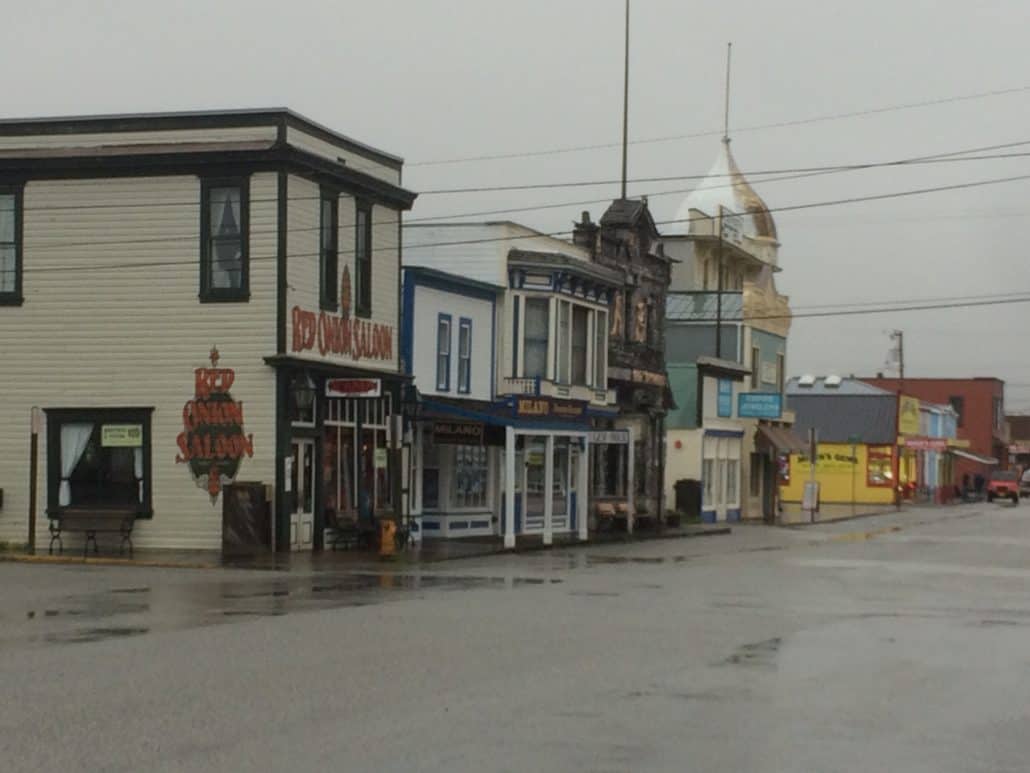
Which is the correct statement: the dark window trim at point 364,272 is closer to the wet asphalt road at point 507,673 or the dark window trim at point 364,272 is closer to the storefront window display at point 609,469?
the wet asphalt road at point 507,673

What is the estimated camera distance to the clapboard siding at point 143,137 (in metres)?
33.4

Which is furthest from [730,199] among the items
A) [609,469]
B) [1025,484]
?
[1025,484]

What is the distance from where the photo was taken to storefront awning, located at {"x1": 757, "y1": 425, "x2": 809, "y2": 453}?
65.5 metres

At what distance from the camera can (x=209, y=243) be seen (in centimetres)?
3334

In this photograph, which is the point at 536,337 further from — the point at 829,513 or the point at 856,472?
the point at 856,472

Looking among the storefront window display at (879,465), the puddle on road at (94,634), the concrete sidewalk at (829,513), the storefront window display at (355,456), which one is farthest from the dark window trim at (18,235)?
the storefront window display at (879,465)

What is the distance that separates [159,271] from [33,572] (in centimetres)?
776

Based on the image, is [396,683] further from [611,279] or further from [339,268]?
[611,279]

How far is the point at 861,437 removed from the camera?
90188mm

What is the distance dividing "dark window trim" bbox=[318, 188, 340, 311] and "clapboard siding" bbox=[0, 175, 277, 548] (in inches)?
63.7

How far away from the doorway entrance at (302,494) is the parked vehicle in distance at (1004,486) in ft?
240

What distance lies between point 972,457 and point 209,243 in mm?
88919

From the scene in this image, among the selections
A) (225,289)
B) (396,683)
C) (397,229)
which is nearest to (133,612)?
(396,683)

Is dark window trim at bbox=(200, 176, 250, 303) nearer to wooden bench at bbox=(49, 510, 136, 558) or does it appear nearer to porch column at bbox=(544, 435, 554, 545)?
wooden bench at bbox=(49, 510, 136, 558)
